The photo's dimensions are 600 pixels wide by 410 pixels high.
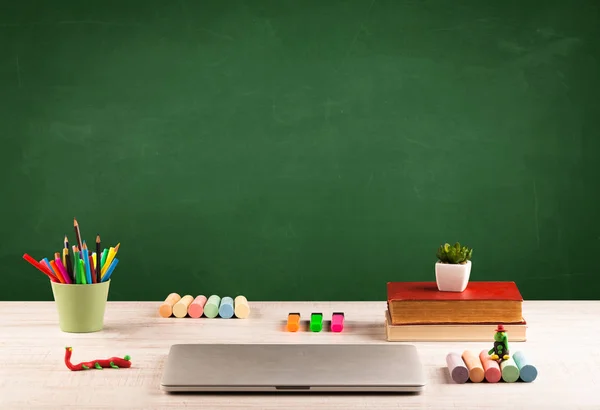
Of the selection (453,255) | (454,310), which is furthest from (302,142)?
(454,310)

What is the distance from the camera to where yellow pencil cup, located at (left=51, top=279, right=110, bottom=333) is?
1.65 m

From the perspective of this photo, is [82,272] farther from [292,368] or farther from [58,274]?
[292,368]

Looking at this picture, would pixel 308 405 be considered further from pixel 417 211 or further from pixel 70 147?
pixel 70 147

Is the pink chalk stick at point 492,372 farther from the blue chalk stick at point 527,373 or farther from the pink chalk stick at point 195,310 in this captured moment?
the pink chalk stick at point 195,310

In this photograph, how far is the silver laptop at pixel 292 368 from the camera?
127cm

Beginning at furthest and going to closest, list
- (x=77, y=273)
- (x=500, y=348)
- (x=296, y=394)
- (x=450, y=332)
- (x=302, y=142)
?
(x=302, y=142) < (x=77, y=273) < (x=450, y=332) < (x=500, y=348) < (x=296, y=394)

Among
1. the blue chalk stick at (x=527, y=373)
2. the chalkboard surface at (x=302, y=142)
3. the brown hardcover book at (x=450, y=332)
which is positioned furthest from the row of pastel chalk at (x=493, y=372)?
the chalkboard surface at (x=302, y=142)

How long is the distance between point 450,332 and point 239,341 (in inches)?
16.1

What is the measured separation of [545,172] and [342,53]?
2.80ft

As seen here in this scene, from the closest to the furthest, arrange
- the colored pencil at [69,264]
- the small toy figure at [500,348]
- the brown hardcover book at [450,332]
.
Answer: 1. the small toy figure at [500,348]
2. the brown hardcover book at [450,332]
3. the colored pencil at [69,264]

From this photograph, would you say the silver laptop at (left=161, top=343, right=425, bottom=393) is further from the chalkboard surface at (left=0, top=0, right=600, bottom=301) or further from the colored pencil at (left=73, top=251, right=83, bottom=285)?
the chalkboard surface at (left=0, top=0, right=600, bottom=301)

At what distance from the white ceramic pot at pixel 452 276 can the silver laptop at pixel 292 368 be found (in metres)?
0.22

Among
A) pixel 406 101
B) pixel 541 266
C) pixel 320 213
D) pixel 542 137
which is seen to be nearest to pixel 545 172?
pixel 542 137

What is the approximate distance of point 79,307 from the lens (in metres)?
1.65
